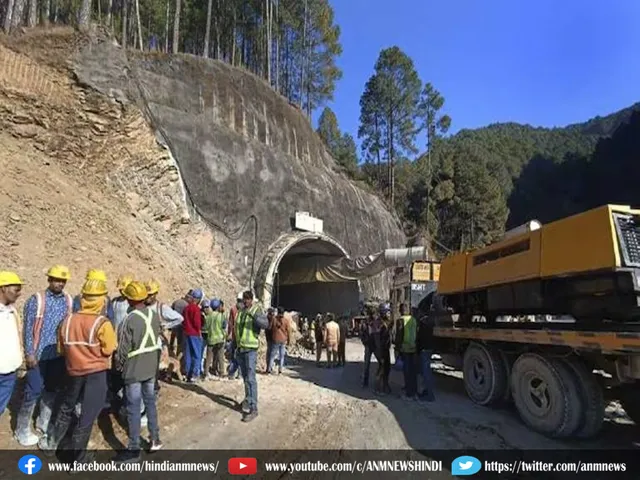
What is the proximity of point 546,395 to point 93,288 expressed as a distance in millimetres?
5714

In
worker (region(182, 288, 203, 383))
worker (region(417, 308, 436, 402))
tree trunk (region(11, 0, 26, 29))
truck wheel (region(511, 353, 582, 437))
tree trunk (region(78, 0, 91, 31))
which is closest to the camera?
truck wheel (region(511, 353, 582, 437))

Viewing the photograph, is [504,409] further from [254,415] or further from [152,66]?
[152,66]

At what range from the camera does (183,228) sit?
666 inches

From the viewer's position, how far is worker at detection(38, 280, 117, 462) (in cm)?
443

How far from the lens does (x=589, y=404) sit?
5.63m

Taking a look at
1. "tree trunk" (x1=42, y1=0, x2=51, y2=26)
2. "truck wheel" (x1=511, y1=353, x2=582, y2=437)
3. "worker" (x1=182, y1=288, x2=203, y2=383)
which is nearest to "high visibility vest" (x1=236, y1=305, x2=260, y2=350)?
"worker" (x1=182, y1=288, x2=203, y2=383)

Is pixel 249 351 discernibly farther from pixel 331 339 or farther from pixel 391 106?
pixel 391 106

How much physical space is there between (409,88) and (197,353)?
1552 inches

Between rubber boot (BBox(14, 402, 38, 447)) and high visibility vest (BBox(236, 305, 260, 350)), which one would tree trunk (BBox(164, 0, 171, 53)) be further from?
rubber boot (BBox(14, 402, 38, 447))

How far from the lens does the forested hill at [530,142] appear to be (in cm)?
6257

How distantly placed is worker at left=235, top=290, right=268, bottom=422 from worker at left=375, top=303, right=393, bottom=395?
3054mm

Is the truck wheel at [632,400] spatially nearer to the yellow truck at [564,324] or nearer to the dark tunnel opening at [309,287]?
the yellow truck at [564,324]

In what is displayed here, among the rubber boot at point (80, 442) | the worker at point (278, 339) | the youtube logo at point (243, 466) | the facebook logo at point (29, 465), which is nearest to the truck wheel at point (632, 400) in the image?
the youtube logo at point (243, 466)

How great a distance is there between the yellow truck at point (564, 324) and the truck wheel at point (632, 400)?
1 cm
